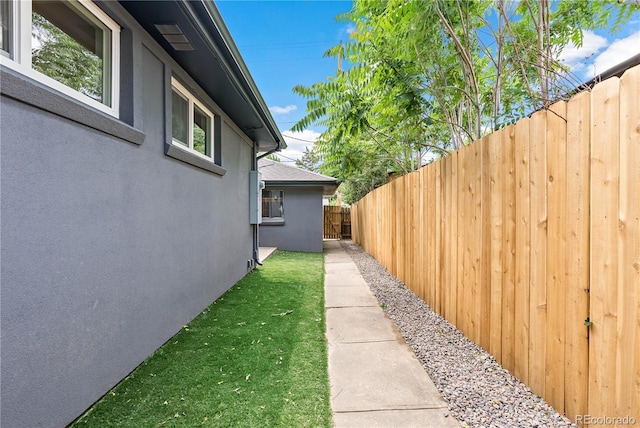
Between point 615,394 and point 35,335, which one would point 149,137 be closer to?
point 35,335

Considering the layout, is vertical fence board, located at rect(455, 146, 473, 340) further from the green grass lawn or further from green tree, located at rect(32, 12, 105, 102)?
green tree, located at rect(32, 12, 105, 102)

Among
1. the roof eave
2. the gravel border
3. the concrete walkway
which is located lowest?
the concrete walkway

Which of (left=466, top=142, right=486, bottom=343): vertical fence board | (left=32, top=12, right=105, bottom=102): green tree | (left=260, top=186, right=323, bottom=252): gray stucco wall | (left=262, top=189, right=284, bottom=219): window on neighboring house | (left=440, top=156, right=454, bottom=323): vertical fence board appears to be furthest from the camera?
(left=262, top=189, right=284, bottom=219): window on neighboring house

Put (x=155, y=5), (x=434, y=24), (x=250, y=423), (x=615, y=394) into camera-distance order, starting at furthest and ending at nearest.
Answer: (x=434, y=24) → (x=155, y=5) → (x=250, y=423) → (x=615, y=394)

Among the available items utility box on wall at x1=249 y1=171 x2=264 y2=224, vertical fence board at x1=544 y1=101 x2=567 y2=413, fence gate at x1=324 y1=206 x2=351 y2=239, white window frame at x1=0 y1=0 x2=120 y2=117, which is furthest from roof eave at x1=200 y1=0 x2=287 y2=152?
fence gate at x1=324 y1=206 x2=351 y2=239

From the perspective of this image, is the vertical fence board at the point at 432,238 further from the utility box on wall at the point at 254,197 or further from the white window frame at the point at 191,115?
the utility box on wall at the point at 254,197

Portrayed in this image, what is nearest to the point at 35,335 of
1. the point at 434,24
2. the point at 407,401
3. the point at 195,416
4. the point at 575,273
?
the point at 195,416

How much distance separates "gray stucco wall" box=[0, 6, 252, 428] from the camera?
68.9 inches

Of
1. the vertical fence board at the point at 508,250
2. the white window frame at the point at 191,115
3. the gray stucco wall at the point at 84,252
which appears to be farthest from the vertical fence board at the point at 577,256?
the white window frame at the point at 191,115

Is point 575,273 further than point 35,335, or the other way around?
point 575,273

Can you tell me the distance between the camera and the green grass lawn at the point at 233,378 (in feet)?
7.24

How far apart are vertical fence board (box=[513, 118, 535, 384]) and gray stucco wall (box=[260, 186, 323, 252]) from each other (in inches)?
378

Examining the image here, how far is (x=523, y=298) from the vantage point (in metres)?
2.52

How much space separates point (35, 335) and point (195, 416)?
1.16 meters
